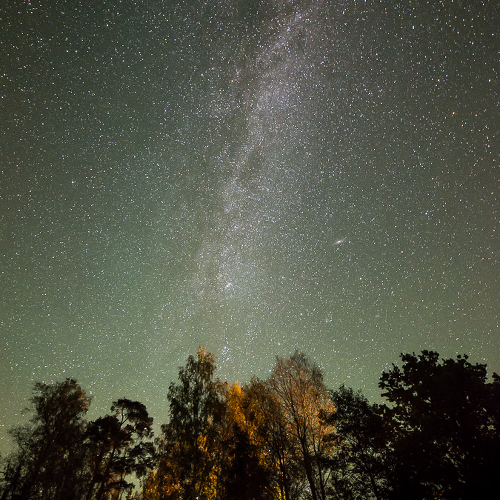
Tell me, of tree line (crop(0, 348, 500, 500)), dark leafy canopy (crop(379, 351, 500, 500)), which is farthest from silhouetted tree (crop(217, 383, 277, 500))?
dark leafy canopy (crop(379, 351, 500, 500))

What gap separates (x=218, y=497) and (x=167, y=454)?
390 cm

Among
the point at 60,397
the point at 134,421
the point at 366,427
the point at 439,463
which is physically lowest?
the point at 439,463

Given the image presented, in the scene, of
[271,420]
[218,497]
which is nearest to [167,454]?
[218,497]

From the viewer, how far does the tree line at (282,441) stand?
1172 centimetres

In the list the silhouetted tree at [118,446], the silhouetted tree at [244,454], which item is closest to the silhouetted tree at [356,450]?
the silhouetted tree at [244,454]

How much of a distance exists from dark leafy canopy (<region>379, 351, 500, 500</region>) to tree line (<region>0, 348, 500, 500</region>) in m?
0.04

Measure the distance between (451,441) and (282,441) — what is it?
10.4 meters

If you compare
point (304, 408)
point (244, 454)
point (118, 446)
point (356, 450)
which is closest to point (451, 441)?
point (356, 450)

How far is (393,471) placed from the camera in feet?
40.8

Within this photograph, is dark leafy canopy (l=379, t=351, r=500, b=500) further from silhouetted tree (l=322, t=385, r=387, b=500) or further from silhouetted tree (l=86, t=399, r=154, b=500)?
silhouetted tree (l=86, t=399, r=154, b=500)

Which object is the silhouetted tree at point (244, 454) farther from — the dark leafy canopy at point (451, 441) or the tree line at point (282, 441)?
the dark leafy canopy at point (451, 441)

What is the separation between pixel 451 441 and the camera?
11.8 meters

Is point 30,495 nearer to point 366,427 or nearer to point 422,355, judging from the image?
point 366,427

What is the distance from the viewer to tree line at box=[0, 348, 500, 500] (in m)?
11.7
